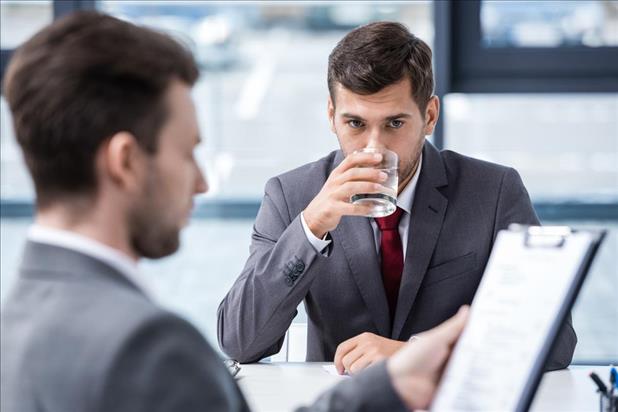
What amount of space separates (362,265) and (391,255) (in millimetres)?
85

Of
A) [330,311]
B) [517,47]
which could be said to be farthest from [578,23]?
[330,311]

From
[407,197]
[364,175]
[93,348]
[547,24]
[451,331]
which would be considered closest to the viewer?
[93,348]

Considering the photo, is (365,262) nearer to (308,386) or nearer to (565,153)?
(308,386)

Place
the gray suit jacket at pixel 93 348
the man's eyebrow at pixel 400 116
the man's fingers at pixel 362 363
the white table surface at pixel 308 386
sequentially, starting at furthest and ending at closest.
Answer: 1. the man's eyebrow at pixel 400 116
2. the man's fingers at pixel 362 363
3. the white table surface at pixel 308 386
4. the gray suit jacket at pixel 93 348

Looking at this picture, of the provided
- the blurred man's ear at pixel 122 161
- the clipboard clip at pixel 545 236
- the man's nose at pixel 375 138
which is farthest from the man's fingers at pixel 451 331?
the man's nose at pixel 375 138

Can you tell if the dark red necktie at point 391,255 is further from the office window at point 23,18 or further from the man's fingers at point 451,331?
the office window at point 23,18

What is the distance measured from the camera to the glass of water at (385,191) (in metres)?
2.30

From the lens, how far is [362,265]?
2.50 metres

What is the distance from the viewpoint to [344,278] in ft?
8.26

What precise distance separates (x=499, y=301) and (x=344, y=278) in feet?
3.89

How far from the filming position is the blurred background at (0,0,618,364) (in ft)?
15.6

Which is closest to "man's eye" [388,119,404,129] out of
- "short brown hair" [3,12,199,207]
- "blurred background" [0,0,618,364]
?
"short brown hair" [3,12,199,207]

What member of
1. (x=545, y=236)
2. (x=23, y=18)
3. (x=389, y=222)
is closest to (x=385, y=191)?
(x=389, y=222)

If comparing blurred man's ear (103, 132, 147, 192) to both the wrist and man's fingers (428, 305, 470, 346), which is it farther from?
the wrist
